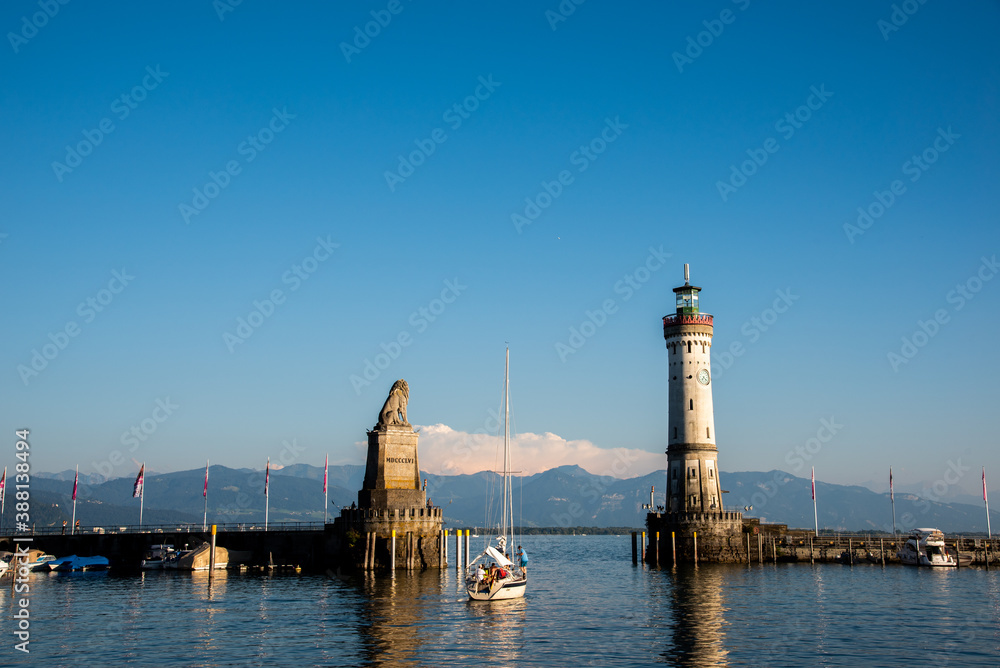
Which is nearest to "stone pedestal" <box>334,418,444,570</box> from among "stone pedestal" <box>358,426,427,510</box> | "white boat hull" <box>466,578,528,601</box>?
"stone pedestal" <box>358,426,427,510</box>

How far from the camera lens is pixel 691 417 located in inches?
3809

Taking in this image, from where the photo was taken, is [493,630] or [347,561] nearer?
[493,630]

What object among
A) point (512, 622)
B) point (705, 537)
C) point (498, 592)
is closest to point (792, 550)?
point (705, 537)

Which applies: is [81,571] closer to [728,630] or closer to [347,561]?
[347,561]

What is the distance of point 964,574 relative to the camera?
282ft

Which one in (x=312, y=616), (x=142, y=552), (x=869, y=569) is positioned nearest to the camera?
(x=312, y=616)

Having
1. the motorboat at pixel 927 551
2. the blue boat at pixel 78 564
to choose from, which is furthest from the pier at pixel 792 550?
the blue boat at pixel 78 564

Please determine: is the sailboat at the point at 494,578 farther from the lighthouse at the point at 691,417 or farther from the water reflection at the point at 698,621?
the lighthouse at the point at 691,417

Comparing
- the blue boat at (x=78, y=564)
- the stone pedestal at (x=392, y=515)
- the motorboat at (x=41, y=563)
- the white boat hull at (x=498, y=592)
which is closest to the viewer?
the white boat hull at (x=498, y=592)

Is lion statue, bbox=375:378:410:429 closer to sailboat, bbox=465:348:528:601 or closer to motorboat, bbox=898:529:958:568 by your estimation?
sailboat, bbox=465:348:528:601

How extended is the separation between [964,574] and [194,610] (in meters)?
72.5

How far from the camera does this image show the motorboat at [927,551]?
94312 mm

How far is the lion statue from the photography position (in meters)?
85.8

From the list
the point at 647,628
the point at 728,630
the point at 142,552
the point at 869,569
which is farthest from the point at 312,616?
the point at 869,569
